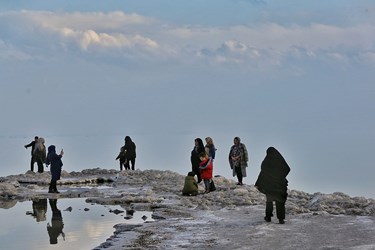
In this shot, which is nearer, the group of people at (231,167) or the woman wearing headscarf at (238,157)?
the group of people at (231,167)

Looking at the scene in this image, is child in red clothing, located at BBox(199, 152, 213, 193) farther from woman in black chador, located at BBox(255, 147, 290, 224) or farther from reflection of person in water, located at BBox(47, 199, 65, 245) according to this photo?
woman in black chador, located at BBox(255, 147, 290, 224)

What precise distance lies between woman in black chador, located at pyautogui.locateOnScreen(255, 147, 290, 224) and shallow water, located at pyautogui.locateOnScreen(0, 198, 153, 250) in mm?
4346

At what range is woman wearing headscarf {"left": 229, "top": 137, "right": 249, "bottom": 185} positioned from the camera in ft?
86.7

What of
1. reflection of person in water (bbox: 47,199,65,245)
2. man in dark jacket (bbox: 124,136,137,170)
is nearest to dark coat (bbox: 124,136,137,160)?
man in dark jacket (bbox: 124,136,137,170)

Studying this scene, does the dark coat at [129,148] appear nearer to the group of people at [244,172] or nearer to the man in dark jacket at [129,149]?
the man in dark jacket at [129,149]

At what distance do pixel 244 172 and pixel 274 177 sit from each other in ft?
32.7

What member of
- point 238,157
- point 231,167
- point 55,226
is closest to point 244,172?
point 231,167

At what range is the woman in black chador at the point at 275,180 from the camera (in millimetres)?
16953

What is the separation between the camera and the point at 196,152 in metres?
26.9

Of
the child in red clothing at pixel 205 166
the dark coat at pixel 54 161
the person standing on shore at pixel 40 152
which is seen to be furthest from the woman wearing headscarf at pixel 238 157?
the person standing on shore at pixel 40 152

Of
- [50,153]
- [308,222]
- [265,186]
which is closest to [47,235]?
[265,186]

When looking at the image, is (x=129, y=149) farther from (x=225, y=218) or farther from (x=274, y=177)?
(x=274, y=177)

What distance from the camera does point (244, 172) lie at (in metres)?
27.0

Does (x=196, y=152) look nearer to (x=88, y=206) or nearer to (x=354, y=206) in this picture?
(x=88, y=206)
